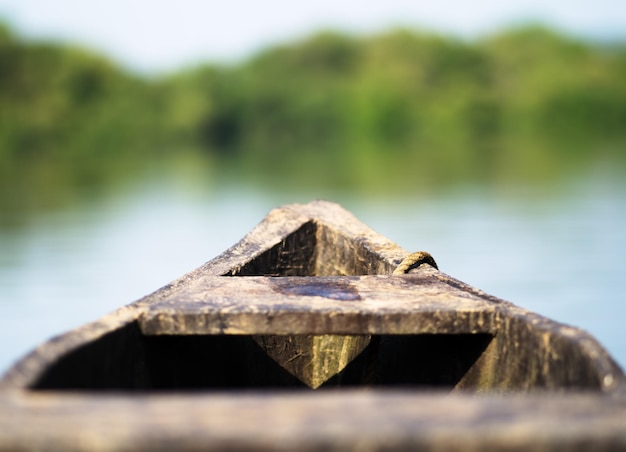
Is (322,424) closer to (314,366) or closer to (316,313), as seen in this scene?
(316,313)

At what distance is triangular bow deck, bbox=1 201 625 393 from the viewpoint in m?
1.65

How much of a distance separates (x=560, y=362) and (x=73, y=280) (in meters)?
8.31

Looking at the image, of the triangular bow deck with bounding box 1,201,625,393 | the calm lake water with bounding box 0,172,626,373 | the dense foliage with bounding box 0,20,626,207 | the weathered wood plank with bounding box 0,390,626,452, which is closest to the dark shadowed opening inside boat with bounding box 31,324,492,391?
the triangular bow deck with bounding box 1,201,625,393

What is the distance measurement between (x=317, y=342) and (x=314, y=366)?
0.08 metres

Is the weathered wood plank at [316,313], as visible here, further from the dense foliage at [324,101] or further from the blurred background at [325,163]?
the dense foliage at [324,101]

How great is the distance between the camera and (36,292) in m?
8.87

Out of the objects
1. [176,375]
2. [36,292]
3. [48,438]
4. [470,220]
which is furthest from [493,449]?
[470,220]

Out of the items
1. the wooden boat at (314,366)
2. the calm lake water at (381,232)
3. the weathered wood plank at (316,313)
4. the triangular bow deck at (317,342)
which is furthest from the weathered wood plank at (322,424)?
the calm lake water at (381,232)

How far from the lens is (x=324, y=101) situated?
45375mm

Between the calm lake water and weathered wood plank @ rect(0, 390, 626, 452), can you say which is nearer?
weathered wood plank @ rect(0, 390, 626, 452)

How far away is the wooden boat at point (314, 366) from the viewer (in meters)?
1.06

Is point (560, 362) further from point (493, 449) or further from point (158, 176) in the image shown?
point (158, 176)

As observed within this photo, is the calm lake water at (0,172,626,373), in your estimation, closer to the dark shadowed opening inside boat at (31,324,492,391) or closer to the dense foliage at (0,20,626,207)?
the dark shadowed opening inside boat at (31,324,492,391)

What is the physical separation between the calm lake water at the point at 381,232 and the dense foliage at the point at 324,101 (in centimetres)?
1855
